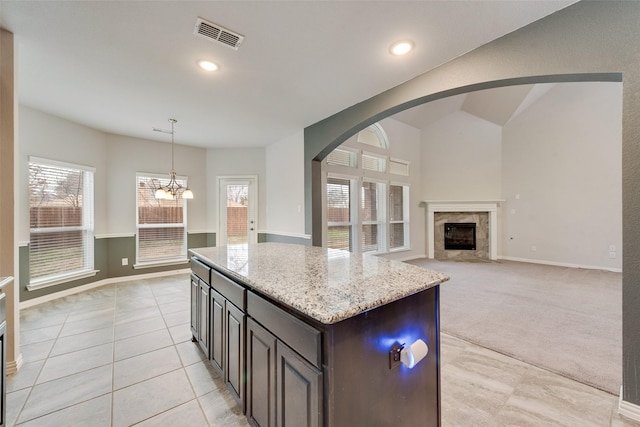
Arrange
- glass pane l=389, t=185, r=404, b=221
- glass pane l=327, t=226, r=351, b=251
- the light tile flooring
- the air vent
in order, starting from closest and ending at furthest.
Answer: the light tile flooring < the air vent < glass pane l=327, t=226, r=351, b=251 < glass pane l=389, t=185, r=404, b=221

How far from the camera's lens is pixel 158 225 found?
4945mm

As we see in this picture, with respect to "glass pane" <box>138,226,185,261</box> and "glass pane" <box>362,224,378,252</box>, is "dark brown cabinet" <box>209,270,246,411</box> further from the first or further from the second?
"glass pane" <box>362,224,378,252</box>

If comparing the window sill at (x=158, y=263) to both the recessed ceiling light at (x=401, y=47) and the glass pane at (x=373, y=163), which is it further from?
the recessed ceiling light at (x=401, y=47)

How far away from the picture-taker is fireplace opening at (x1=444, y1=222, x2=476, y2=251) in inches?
261

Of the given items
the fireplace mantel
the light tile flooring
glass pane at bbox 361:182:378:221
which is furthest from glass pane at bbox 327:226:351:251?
the light tile flooring

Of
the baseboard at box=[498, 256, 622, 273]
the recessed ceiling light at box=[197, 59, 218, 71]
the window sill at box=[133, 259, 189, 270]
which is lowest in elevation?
the baseboard at box=[498, 256, 622, 273]

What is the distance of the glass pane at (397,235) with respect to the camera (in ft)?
20.6

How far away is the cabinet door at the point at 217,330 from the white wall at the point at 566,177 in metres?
7.08

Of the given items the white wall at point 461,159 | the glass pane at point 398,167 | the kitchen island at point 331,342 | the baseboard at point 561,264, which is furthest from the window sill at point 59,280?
the baseboard at point 561,264

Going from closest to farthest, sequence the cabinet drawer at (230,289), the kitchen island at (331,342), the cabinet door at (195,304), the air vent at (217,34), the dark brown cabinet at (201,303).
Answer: the kitchen island at (331,342) < the cabinet drawer at (230,289) < the air vent at (217,34) < the dark brown cabinet at (201,303) < the cabinet door at (195,304)

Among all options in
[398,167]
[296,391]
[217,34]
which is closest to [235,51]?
[217,34]

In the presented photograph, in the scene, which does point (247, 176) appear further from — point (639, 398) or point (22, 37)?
point (639, 398)

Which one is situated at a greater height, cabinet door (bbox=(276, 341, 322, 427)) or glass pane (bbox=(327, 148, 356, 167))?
glass pane (bbox=(327, 148, 356, 167))

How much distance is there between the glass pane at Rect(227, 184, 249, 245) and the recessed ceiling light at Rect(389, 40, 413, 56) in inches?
158
